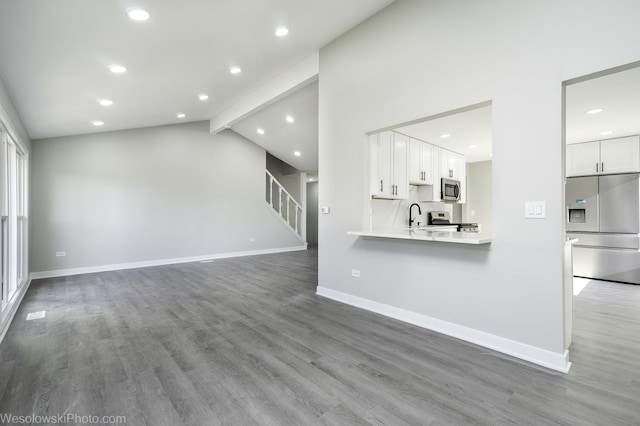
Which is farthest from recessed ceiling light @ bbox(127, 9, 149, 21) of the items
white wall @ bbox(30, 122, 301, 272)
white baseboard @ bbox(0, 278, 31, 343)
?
white wall @ bbox(30, 122, 301, 272)

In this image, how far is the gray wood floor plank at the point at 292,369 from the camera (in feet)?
5.84

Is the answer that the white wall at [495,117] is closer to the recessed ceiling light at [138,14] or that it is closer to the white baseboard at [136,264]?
the recessed ceiling light at [138,14]

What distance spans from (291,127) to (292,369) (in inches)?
220

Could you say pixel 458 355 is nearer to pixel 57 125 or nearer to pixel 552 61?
pixel 552 61

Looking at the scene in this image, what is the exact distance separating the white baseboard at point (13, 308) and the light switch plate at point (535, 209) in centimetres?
469

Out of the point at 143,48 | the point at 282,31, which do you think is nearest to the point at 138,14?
the point at 143,48

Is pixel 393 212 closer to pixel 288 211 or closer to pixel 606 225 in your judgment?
pixel 606 225

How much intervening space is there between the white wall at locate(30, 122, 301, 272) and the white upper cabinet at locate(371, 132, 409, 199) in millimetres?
4714

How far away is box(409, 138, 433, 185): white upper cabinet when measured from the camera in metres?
4.98

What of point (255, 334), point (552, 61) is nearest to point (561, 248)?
point (552, 61)

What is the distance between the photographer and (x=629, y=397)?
1.92 meters

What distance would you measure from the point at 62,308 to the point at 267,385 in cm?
330

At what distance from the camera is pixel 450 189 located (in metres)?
5.93

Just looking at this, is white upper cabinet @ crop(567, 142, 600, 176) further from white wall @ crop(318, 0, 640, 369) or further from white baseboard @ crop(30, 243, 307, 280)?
white baseboard @ crop(30, 243, 307, 280)
